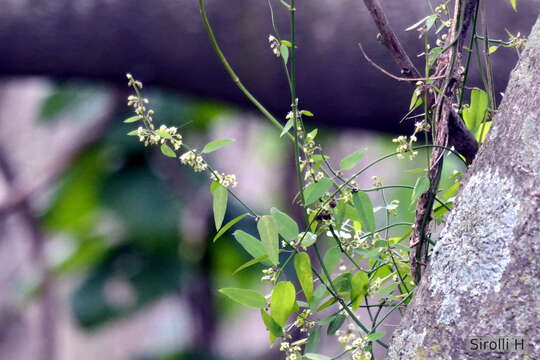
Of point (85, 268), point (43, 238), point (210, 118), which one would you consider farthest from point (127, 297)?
point (210, 118)

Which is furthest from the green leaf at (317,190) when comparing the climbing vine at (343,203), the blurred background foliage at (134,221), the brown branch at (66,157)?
the brown branch at (66,157)

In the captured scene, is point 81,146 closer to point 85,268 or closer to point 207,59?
point 85,268

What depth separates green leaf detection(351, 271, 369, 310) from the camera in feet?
1.18

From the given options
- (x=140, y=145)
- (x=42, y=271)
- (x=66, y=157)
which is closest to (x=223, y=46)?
(x=140, y=145)

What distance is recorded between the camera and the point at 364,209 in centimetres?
36

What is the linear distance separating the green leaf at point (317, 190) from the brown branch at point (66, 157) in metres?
1.25

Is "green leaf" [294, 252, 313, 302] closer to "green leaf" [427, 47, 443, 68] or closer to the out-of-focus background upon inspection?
"green leaf" [427, 47, 443, 68]

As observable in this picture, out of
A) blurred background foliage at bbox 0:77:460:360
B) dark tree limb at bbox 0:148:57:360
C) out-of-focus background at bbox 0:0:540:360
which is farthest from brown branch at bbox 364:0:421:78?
dark tree limb at bbox 0:148:57:360

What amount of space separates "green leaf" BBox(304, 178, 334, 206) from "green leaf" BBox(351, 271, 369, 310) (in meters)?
0.04

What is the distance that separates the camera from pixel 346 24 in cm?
96

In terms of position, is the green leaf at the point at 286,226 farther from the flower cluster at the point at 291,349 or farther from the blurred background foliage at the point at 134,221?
the blurred background foliage at the point at 134,221

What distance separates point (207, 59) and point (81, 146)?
0.68 metres

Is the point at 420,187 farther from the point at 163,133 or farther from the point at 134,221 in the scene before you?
the point at 134,221

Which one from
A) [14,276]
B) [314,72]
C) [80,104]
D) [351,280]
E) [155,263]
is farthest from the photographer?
[14,276]
